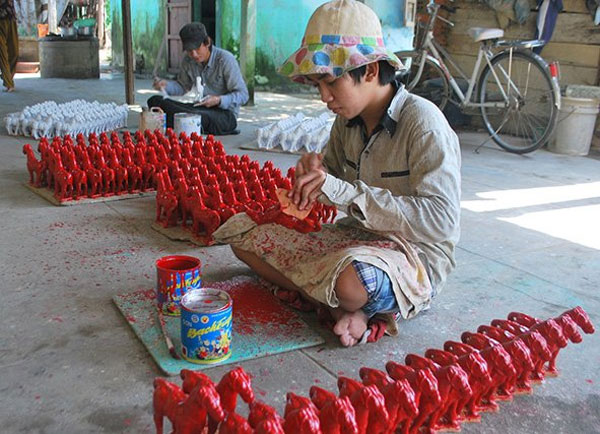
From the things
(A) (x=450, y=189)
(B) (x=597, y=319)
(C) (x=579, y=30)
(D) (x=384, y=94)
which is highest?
(C) (x=579, y=30)

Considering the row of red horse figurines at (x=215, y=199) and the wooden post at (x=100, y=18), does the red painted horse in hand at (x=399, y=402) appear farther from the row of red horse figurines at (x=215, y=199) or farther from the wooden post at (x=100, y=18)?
the wooden post at (x=100, y=18)

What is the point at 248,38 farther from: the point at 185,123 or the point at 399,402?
the point at 399,402

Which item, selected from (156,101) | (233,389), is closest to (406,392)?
(233,389)

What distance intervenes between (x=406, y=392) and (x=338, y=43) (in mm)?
1093

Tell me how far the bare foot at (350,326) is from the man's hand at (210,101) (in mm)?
4047

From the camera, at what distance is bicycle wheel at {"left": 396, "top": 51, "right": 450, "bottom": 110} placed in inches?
254

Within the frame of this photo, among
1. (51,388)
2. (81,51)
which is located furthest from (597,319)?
(81,51)

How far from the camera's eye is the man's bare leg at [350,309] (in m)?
2.00

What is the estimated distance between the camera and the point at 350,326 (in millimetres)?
2105

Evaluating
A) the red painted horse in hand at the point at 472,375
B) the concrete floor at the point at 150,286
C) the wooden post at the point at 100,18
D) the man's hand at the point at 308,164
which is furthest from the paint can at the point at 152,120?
the wooden post at the point at 100,18

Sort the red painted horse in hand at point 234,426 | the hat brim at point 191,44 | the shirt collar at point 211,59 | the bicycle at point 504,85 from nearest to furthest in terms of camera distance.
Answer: the red painted horse in hand at point 234,426, the hat brim at point 191,44, the shirt collar at point 211,59, the bicycle at point 504,85

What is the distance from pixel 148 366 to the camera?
193cm

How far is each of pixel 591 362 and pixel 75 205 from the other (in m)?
2.84

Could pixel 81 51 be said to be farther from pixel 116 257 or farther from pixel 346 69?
pixel 346 69
